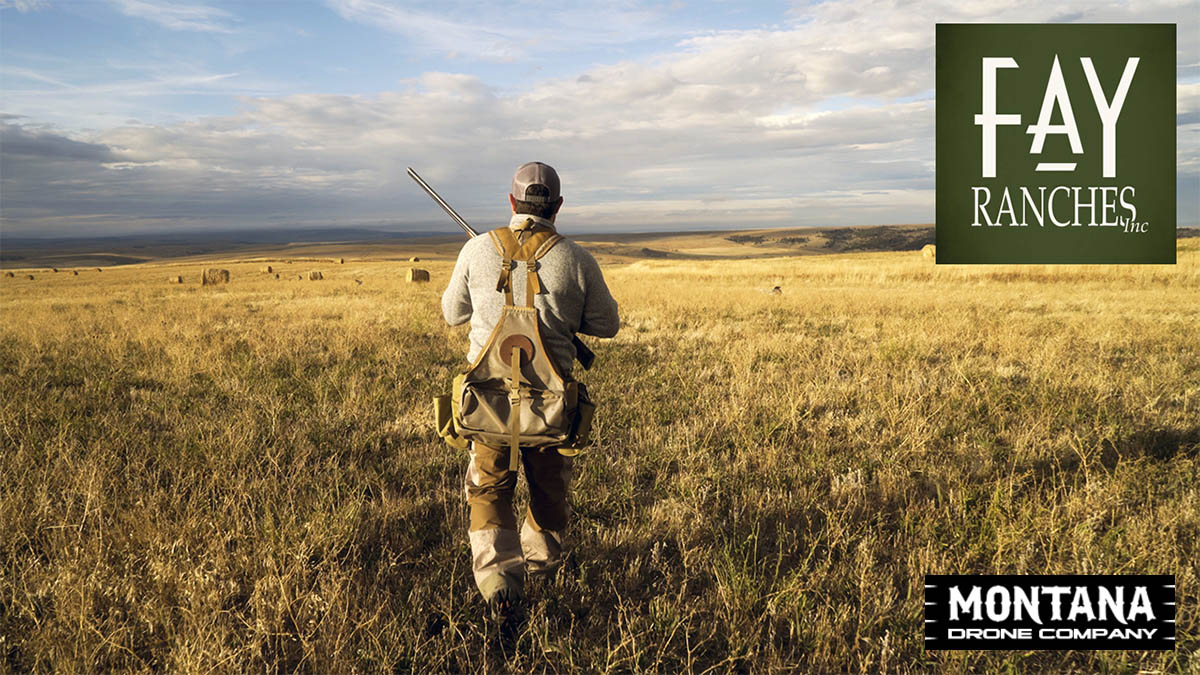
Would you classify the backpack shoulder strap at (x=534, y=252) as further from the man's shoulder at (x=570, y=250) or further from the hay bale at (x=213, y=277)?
the hay bale at (x=213, y=277)

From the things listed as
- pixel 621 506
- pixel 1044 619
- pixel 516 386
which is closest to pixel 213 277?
pixel 621 506

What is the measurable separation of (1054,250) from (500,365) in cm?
745

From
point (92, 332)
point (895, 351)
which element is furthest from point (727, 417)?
point (92, 332)

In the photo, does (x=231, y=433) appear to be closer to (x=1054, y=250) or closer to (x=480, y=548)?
(x=480, y=548)

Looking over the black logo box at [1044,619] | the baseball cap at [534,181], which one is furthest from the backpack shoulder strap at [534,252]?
the black logo box at [1044,619]

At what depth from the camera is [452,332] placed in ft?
39.4

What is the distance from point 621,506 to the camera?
4262mm

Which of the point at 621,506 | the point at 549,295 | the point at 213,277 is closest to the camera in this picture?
the point at 549,295

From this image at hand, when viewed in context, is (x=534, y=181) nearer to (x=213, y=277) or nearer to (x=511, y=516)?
(x=511, y=516)

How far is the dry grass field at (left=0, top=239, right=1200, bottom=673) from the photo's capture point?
286 centimetres

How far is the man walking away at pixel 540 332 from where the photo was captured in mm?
3119

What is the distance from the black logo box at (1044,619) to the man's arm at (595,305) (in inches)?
→ 86.1

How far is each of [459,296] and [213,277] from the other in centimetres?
3616

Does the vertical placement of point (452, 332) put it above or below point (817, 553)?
above
